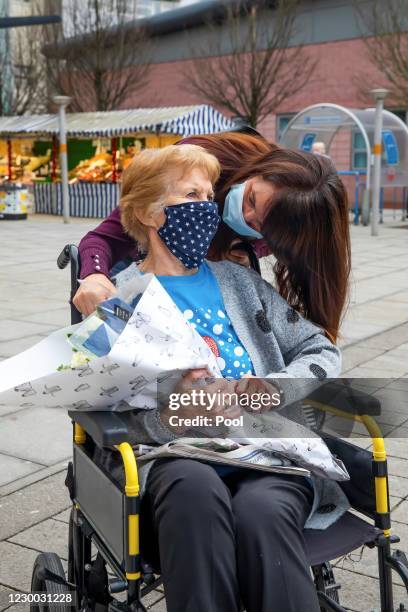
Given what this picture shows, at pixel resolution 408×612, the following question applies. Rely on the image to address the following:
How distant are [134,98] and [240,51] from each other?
24.0 ft

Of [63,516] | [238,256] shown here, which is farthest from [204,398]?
[63,516]

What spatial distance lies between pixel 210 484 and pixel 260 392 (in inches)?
10.9

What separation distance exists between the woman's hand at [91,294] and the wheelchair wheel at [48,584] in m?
0.71

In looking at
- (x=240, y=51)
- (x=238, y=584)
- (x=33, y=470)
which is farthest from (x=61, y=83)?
(x=238, y=584)

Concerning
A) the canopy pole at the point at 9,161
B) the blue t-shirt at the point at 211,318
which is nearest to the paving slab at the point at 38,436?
the blue t-shirt at the point at 211,318

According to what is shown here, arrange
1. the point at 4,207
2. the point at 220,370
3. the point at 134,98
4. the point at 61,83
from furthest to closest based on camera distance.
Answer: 1. the point at 134,98
2. the point at 61,83
3. the point at 4,207
4. the point at 220,370

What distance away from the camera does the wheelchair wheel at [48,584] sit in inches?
89.2

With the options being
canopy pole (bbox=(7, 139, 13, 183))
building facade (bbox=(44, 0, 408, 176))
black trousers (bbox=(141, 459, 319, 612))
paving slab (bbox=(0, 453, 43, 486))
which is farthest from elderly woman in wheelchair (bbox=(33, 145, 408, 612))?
building facade (bbox=(44, 0, 408, 176))

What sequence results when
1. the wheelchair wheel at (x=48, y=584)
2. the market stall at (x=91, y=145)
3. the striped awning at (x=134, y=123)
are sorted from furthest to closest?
the market stall at (x=91, y=145)
the striped awning at (x=134, y=123)
the wheelchair wheel at (x=48, y=584)

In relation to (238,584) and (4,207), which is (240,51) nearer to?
(4,207)

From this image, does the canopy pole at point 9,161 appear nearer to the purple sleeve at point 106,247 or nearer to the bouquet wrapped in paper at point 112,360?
the purple sleeve at point 106,247

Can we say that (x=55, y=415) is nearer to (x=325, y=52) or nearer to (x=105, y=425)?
(x=105, y=425)

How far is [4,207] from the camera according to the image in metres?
19.8

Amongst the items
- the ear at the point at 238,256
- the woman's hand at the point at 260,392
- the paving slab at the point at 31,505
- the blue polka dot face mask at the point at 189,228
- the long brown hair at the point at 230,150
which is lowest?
the paving slab at the point at 31,505
